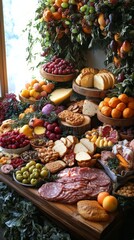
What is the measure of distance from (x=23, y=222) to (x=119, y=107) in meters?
1.26

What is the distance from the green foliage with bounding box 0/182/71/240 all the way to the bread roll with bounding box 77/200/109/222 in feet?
0.82

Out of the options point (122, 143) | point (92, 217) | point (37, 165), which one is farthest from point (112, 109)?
point (92, 217)

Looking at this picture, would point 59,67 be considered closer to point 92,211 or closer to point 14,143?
point 14,143

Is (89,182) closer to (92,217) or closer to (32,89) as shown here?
(92,217)

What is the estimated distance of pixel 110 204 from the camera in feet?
6.50

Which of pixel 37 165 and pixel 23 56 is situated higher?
pixel 23 56

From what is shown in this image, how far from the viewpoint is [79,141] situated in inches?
107

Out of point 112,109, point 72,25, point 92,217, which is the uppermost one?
point 72,25

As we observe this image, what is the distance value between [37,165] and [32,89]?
3.99 feet

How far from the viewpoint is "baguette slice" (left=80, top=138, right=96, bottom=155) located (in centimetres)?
252

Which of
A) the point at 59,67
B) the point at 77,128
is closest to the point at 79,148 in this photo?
the point at 77,128

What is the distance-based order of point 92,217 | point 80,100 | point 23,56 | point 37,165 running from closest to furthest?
point 92,217, point 37,165, point 80,100, point 23,56

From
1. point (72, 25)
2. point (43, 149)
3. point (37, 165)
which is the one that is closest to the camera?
point (37, 165)

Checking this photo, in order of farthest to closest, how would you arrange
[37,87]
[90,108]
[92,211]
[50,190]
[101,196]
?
[37,87], [90,108], [50,190], [101,196], [92,211]
